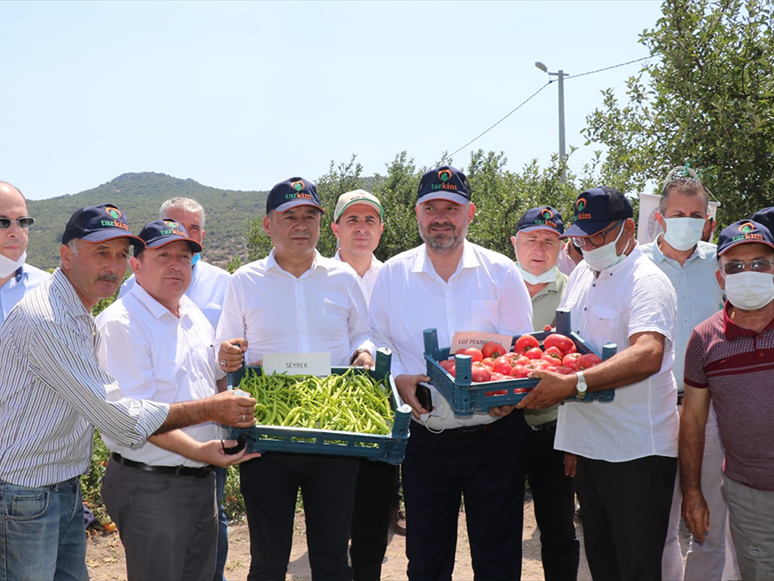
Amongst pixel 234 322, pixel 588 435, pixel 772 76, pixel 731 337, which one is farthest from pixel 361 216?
pixel 772 76

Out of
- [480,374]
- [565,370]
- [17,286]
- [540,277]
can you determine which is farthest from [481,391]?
[17,286]

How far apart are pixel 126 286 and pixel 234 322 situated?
1622 millimetres

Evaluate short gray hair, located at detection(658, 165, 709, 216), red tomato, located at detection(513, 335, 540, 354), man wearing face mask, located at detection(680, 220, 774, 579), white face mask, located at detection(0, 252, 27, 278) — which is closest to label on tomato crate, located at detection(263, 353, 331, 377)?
red tomato, located at detection(513, 335, 540, 354)

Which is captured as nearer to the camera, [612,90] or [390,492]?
[390,492]

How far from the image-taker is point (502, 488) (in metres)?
4.57

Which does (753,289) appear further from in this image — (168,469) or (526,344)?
(168,469)

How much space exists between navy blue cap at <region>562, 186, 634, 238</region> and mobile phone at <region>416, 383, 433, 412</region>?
1.35 metres

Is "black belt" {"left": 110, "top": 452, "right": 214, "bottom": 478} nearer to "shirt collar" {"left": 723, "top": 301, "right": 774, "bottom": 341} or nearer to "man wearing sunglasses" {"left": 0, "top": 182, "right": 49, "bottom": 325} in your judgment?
"man wearing sunglasses" {"left": 0, "top": 182, "right": 49, "bottom": 325}

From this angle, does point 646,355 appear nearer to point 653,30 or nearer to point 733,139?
point 733,139

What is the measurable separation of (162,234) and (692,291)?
398 cm

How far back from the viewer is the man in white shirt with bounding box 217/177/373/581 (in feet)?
14.1

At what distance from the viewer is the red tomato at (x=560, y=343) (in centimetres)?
414

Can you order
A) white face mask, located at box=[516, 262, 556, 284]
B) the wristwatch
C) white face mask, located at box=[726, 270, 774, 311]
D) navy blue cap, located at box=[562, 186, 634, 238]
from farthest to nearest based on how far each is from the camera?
white face mask, located at box=[516, 262, 556, 284]
navy blue cap, located at box=[562, 186, 634, 238]
white face mask, located at box=[726, 270, 774, 311]
the wristwatch

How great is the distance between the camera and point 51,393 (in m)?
3.55
